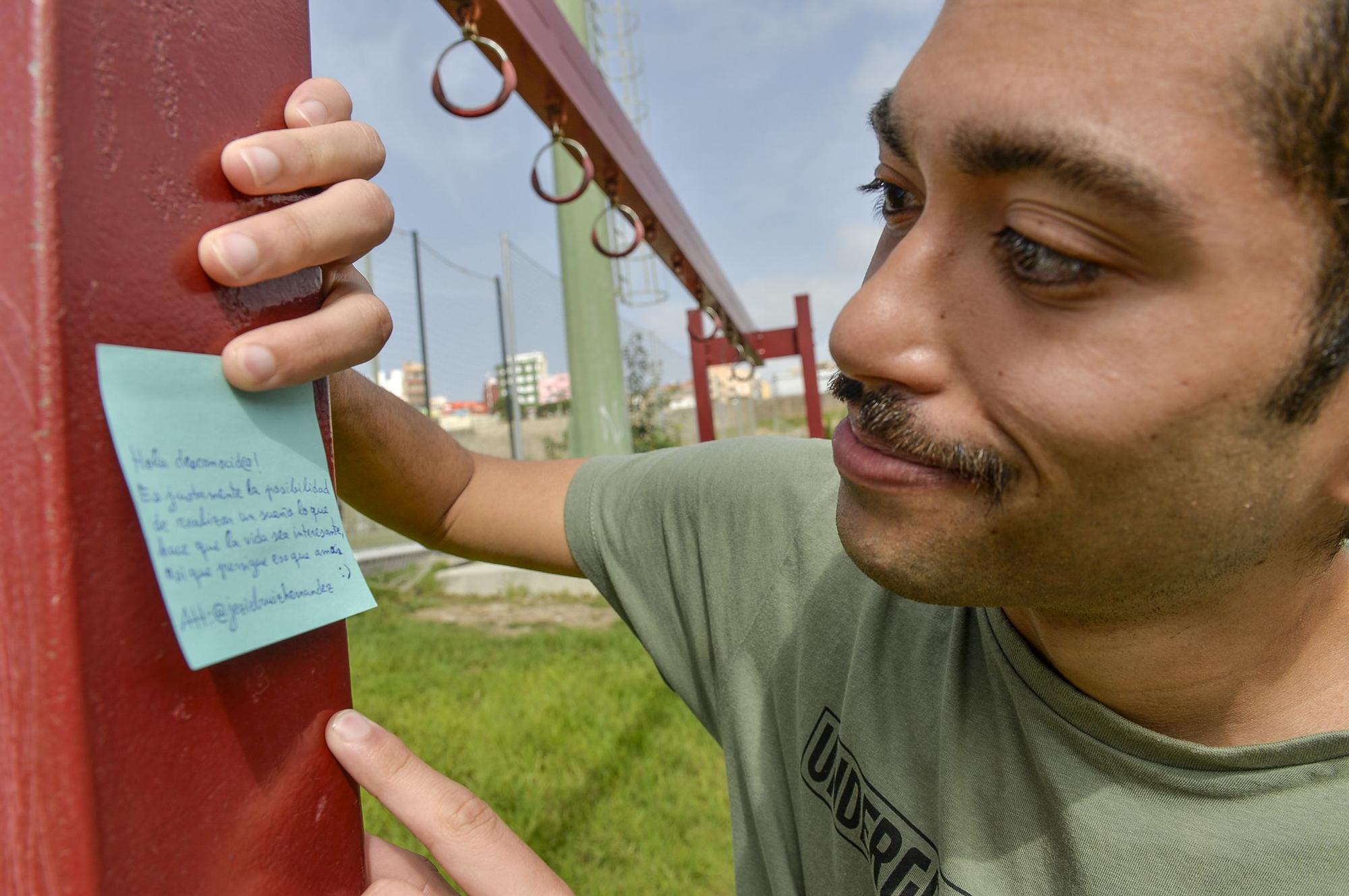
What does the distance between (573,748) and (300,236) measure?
2465 mm

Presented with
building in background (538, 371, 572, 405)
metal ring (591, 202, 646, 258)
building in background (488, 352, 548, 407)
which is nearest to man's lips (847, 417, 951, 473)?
metal ring (591, 202, 646, 258)

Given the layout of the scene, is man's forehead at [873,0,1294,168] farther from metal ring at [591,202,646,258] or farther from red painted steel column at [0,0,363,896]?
metal ring at [591,202,646,258]

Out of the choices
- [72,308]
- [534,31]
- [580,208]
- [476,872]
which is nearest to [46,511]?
[72,308]

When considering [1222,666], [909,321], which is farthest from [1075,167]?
[1222,666]

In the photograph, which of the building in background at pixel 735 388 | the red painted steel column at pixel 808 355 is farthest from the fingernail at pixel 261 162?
the building in background at pixel 735 388

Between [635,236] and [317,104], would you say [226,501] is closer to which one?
[317,104]

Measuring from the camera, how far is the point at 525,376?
7617 mm

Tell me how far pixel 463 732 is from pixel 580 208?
3529mm

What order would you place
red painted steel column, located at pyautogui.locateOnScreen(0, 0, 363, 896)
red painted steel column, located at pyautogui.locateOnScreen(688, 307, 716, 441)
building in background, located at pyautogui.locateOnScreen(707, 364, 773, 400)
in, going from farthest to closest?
building in background, located at pyautogui.locateOnScreen(707, 364, 773, 400) < red painted steel column, located at pyautogui.locateOnScreen(688, 307, 716, 441) < red painted steel column, located at pyautogui.locateOnScreen(0, 0, 363, 896)

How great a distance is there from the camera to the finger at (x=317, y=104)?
663mm

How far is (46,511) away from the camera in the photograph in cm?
47

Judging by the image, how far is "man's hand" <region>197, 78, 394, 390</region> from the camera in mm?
587

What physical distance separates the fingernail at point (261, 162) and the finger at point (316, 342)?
10cm

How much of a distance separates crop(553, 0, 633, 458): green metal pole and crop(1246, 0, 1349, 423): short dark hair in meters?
A: 4.83
